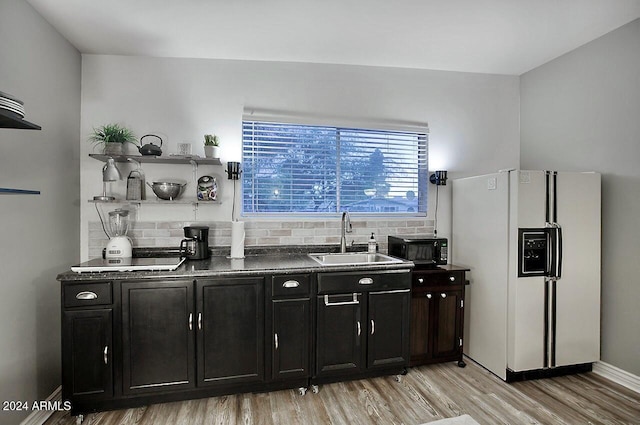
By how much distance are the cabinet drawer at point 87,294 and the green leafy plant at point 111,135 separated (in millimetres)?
1138

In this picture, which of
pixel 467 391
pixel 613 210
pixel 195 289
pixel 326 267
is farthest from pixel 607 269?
pixel 195 289

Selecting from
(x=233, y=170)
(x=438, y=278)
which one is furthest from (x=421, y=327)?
(x=233, y=170)

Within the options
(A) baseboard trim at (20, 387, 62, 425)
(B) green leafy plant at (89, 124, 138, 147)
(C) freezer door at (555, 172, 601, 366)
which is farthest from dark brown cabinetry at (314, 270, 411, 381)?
(B) green leafy plant at (89, 124, 138, 147)

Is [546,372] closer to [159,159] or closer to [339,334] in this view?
[339,334]

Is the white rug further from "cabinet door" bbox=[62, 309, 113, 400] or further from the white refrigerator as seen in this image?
"cabinet door" bbox=[62, 309, 113, 400]

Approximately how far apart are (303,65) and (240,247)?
1.83 meters

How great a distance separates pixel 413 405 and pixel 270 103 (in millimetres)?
2775

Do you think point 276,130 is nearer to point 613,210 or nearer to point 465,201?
point 465,201

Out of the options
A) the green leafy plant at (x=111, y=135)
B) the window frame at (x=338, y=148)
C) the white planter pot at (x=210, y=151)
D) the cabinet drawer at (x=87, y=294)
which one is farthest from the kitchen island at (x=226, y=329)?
the green leafy plant at (x=111, y=135)

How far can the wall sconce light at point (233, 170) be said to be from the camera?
9.46 ft

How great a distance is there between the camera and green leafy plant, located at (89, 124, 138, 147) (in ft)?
8.50

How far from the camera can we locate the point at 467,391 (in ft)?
8.18

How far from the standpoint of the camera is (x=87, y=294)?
2145 millimetres

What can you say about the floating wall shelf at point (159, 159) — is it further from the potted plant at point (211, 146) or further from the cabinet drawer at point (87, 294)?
the cabinet drawer at point (87, 294)
